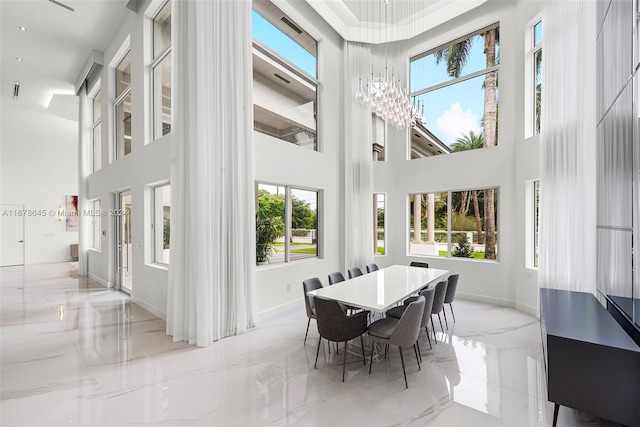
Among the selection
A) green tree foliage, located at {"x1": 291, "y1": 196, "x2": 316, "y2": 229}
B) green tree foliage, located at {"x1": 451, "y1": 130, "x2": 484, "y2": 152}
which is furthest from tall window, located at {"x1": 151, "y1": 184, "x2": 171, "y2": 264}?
green tree foliage, located at {"x1": 451, "y1": 130, "x2": 484, "y2": 152}

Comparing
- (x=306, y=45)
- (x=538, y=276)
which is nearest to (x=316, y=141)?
(x=306, y=45)

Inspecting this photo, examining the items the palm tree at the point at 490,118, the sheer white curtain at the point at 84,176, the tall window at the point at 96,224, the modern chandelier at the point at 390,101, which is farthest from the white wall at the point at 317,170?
the sheer white curtain at the point at 84,176

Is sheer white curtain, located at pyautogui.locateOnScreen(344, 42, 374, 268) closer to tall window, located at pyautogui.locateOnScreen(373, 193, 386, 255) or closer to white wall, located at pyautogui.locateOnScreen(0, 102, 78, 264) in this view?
tall window, located at pyautogui.locateOnScreen(373, 193, 386, 255)

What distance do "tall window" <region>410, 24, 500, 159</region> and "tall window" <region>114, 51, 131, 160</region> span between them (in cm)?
614

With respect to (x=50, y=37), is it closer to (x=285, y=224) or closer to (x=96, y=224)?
(x=96, y=224)

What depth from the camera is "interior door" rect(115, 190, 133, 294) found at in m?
6.32

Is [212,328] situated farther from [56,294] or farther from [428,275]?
[56,294]

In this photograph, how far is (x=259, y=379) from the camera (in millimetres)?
2758

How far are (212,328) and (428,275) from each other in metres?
3.05

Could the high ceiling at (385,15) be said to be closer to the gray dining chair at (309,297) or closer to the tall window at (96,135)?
the gray dining chair at (309,297)

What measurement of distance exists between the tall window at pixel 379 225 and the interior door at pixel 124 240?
5.51 meters

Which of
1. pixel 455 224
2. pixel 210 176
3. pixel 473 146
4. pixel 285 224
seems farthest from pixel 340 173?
pixel 210 176

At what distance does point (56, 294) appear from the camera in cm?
612

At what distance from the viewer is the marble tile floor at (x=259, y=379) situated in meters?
2.25
